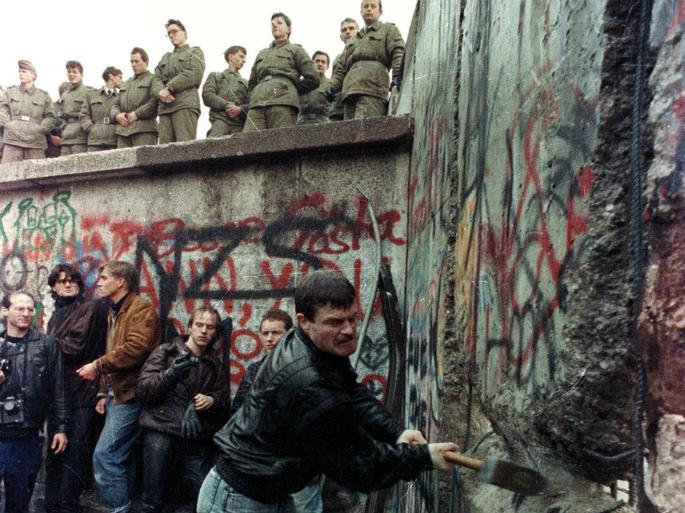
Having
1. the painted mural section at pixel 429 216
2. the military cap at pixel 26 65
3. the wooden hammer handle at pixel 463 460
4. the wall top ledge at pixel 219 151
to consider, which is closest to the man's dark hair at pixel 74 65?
the military cap at pixel 26 65

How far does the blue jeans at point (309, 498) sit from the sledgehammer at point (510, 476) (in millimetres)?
2038

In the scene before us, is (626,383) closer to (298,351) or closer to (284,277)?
(298,351)

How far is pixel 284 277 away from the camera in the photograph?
5469mm

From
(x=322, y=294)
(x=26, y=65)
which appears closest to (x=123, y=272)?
(x=322, y=294)

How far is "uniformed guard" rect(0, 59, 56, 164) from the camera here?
8.45 meters

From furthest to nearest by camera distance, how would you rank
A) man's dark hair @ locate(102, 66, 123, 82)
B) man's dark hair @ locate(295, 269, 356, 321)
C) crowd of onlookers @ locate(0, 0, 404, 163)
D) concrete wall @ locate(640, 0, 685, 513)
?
man's dark hair @ locate(102, 66, 123, 82) < crowd of onlookers @ locate(0, 0, 404, 163) < man's dark hair @ locate(295, 269, 356, 321) < concrete wall @ locate(640, 0, 685, 513)

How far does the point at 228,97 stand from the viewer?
7.69 meters

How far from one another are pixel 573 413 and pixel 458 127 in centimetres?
177

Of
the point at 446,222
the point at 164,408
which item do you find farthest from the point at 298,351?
the point at 164,408

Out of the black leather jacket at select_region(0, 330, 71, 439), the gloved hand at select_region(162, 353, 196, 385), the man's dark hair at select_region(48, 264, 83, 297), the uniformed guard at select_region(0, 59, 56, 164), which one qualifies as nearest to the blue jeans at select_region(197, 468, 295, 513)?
the gloved hand at select_region(162, 353, 196, 385)

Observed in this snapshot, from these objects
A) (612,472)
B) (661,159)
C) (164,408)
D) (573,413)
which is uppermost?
(661,159)

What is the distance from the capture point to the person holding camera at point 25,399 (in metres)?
4.73

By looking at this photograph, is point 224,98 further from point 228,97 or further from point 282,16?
point 282,16

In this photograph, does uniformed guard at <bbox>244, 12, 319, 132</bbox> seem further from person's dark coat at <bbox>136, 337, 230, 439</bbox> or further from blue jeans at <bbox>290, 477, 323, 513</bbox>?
blue jeans at <bbox>290, 477, 323, 513</bbox>
